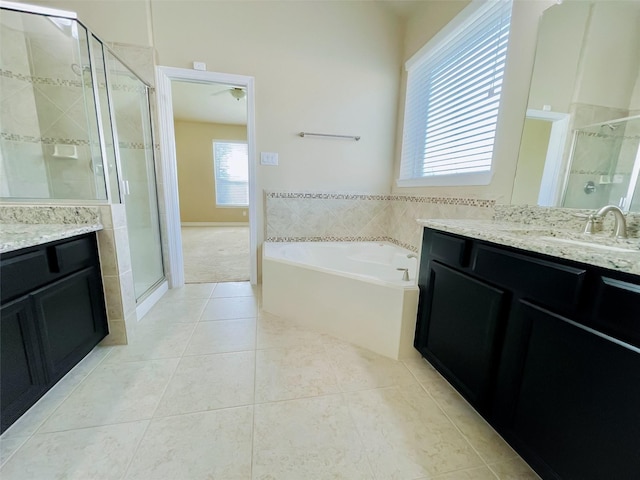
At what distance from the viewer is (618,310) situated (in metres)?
0.64

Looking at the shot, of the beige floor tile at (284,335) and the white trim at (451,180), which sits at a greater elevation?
the white trim at (451,180)

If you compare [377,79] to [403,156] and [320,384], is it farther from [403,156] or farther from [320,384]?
[320,384]

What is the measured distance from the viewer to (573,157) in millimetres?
1218

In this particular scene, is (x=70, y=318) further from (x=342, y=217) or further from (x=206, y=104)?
(x=206, y=104)

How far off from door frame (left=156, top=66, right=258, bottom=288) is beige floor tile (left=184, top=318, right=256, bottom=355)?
0.87m

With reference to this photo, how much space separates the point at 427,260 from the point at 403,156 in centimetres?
160

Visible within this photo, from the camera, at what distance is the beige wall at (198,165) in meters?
5.80

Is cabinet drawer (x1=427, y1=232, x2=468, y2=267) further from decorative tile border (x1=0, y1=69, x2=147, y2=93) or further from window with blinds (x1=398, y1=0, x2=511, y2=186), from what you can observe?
decorative tile border (x1=0, y1=69, x2=147, y2=93)

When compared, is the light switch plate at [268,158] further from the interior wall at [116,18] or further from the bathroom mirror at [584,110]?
the bathroom mirror at [584,110]

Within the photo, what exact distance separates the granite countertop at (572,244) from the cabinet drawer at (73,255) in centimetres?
183

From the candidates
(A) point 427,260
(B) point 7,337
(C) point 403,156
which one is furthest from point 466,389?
(C) point 403,156

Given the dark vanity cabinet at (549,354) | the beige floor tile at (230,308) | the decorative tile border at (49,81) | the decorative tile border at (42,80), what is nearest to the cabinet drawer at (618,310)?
the dark vanity cabinet at (549,354)

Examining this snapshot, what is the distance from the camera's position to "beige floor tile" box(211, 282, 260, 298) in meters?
2.42

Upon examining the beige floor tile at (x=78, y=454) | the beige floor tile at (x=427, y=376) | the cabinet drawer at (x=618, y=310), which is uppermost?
the cabinet drawer at (x=618, y=310)
